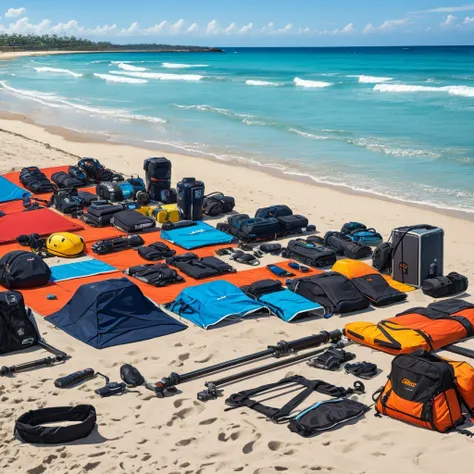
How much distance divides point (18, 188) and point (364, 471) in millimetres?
12385

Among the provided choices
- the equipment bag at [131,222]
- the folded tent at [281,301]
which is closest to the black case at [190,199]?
the equipment bag at [131,222]

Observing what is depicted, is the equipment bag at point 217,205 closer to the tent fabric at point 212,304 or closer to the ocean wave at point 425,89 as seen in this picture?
the tent fabric at point 212,304

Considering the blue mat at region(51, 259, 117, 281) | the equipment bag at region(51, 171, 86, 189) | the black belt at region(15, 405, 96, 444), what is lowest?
the black belt at region(15, 405, 96, 444)

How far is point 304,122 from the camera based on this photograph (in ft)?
105

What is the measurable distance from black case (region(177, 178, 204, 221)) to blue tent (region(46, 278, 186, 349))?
5.05 metres

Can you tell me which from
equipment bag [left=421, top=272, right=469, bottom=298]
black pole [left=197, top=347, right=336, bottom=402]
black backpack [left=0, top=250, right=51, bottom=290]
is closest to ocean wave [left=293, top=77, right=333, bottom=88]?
equipment bag [left=421, top=272, right=469, bottom=298]

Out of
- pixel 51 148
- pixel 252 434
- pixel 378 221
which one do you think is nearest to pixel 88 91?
pixel 51 148

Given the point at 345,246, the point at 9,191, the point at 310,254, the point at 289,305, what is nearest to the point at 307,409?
the point at 289,305

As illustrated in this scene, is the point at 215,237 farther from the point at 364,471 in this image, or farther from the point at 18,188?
the point at 364,471

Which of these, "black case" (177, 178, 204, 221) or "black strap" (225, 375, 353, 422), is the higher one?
"black case" (177, 178, 204, 221)

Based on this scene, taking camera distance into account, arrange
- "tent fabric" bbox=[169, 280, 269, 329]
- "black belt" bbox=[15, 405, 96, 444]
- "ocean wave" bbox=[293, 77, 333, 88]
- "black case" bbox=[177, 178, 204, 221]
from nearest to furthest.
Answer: "black belt" bbox=[15, 405, 96, 444], "tent fabric" bbox=[169, 280, 269, 329], "black case" bbox=[177, 178, 204, 221], "ocean wave" bbox=[293, 77, 333, 88]

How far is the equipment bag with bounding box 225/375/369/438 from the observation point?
733 centimetres

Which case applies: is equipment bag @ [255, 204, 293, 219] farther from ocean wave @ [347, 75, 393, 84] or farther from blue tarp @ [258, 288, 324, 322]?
ocean wave @ [347, 75, 393, 84]

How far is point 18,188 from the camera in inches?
668
